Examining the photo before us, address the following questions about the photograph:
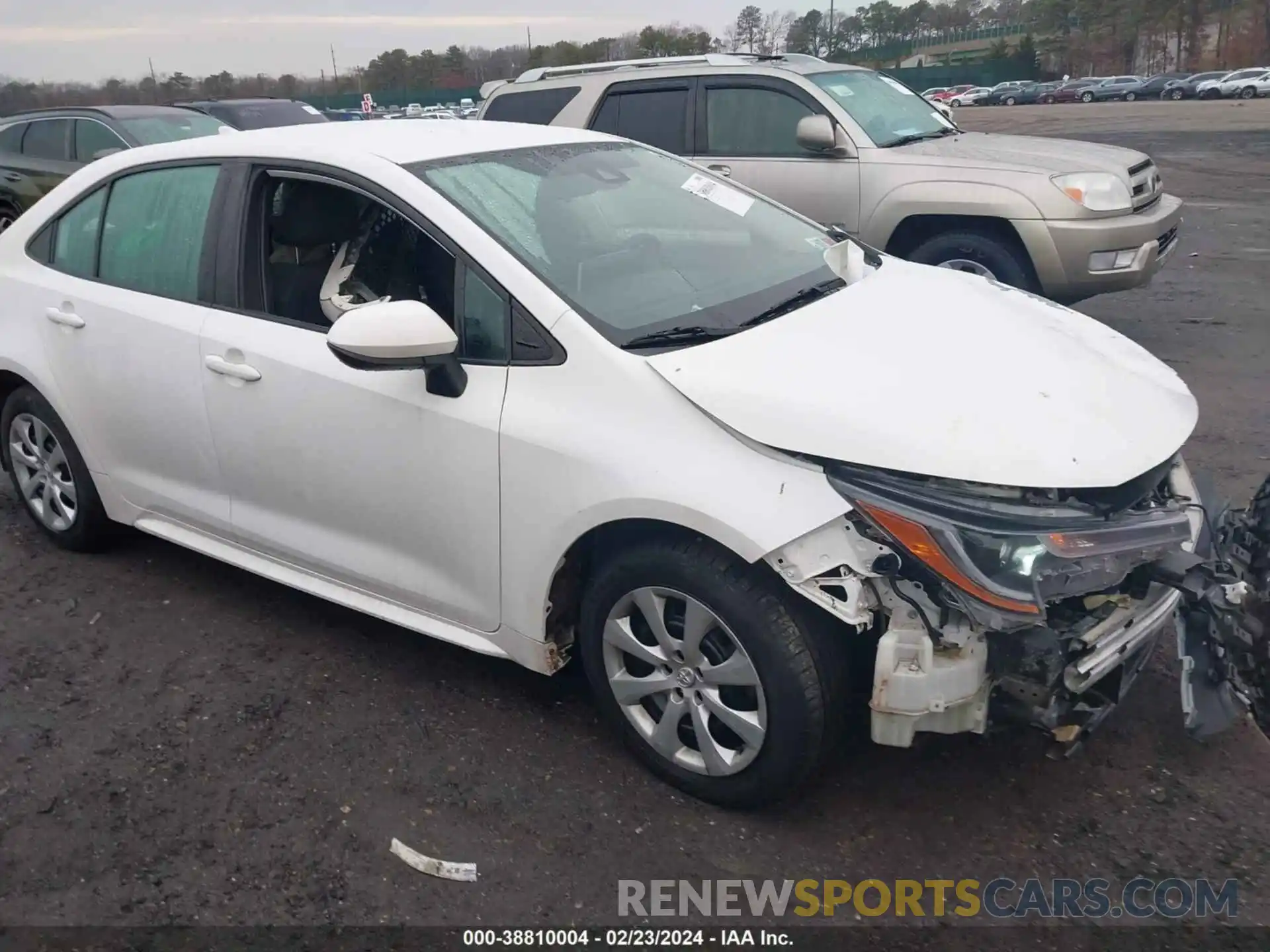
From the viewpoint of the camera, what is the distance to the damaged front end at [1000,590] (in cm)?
243

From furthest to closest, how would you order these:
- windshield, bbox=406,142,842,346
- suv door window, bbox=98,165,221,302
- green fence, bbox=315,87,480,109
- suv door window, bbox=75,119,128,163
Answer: green fence, bbox=315,87,480,109 < suv door window, bbox=75,119,128,163 < suv door window, bbox=98,165,221,302 < windshield, bbox=406,142,842,346

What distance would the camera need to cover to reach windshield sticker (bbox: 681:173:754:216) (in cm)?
379

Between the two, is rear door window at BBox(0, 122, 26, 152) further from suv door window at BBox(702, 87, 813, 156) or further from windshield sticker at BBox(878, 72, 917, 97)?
windshield sticker at BBox(878, 72, 917, 97)

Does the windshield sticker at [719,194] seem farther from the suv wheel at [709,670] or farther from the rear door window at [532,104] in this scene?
the rear door window at [532,104]

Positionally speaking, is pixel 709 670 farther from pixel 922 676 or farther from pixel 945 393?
pixel 945 393

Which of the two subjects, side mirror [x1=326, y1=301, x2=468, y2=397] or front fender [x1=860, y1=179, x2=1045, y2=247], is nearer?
side mirror [x1=326, y1=301, x2=468, y2=397]

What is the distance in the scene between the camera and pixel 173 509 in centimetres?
390

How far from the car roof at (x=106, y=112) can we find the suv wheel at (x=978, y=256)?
8223mm

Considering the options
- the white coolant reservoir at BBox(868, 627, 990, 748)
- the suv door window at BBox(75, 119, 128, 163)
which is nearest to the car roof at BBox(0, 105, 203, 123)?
the suv door window at BBox(75, 119, 128, 163)

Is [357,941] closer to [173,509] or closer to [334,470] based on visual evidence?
[334,470]

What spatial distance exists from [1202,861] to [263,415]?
2949mm

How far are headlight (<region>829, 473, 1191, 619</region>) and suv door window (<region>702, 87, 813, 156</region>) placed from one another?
5.21 metres

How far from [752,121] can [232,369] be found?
4.94 meters

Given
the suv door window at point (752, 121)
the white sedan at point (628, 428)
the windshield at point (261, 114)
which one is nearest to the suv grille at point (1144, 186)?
the suv door window at point (752, 121)
